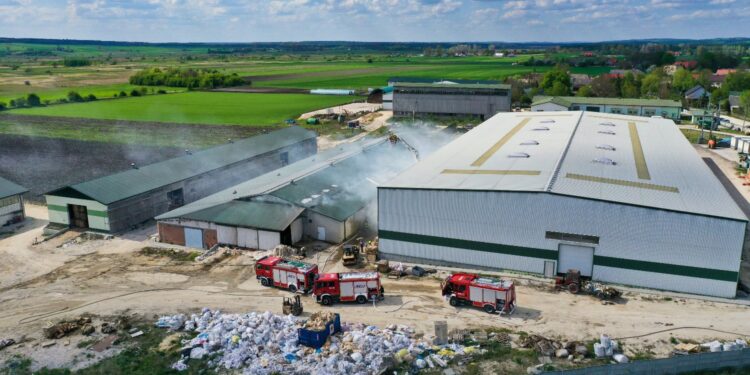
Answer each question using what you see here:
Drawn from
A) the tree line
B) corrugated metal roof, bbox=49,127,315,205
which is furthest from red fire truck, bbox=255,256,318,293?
the tree line

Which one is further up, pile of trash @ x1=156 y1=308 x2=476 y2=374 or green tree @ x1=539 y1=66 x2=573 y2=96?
green tree @ x1=539 y1=66 x2=573 y2=96

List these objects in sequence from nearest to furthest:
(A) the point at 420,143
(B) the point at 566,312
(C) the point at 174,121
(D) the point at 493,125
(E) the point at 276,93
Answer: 1. (B) the point at 566,312
2. (D) the point at 493,125
3. (A) the point at 420,143
4. (C) the point at 174,121
5. (E) the point at 276,93

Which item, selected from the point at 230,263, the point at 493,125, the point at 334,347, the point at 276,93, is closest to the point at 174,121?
the point at 276,93

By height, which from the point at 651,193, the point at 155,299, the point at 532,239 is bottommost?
the point at 155,299

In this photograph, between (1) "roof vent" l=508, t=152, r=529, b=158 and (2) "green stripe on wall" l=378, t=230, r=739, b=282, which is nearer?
(2) "green stripe on wall" l=378, t=230, r=739, b=282

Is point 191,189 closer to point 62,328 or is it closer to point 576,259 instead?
point 62,328

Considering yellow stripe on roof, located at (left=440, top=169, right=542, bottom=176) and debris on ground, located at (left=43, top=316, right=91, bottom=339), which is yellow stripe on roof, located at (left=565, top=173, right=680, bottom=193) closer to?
yellow stripe on roof, located at (left=440, top=169, right=542, bottom=176)

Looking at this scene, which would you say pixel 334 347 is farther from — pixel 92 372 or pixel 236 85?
pixel 236 85
